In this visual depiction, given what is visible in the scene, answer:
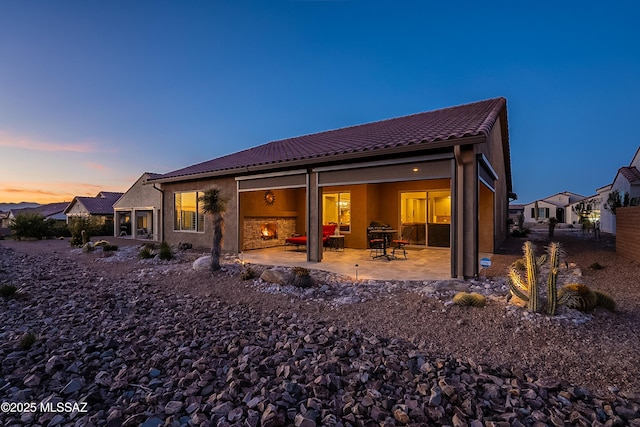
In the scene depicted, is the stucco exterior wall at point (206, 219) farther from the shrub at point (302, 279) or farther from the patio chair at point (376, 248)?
the patio chair at point (376, 248)

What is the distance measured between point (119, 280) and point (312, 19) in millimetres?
12717

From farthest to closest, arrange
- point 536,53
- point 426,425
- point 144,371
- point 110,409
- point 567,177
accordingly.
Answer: point 567,177
point 536,53
point 144,371
point 110,409
point 426,425

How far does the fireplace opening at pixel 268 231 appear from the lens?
1174 cm

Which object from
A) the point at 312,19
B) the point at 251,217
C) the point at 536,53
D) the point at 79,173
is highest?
the point at 536,53

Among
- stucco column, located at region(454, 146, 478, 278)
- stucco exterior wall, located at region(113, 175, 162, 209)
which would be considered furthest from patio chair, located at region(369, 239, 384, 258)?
stucco exterior wall, located at region(113, 175, 162, 209)

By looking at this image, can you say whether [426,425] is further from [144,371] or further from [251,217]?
[251,217]

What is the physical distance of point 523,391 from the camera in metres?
2.42

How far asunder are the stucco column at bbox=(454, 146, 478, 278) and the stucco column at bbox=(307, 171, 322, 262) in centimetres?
373

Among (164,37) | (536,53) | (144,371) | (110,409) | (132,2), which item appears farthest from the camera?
(536,53)

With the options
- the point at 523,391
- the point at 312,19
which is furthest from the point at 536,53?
the point at 523,391

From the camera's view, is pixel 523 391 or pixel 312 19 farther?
pixel 312 19

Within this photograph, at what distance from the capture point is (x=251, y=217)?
11148 mm

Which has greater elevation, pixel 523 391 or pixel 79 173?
pixel 79 173

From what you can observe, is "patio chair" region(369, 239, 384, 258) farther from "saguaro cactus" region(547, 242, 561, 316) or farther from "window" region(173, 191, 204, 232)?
"window" region(173, 191, 204, 232)
